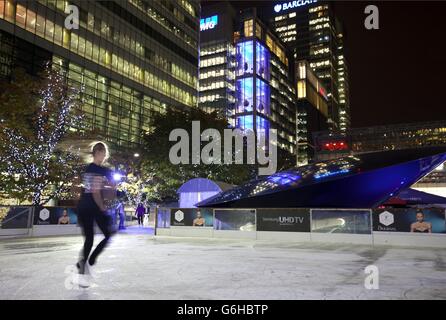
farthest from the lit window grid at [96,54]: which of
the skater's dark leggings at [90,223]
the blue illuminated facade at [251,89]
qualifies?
the blue illuminated facade at [251,89]

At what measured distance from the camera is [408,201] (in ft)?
115

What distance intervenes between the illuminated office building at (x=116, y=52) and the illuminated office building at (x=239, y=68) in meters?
42.9

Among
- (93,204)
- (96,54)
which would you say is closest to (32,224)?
(93,204)

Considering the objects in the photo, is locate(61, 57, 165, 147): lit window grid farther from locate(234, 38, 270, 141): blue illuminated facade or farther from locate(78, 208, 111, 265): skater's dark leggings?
locate(234, 38, 270, 141): blue illuminated facade

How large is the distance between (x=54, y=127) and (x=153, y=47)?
42.7 metres

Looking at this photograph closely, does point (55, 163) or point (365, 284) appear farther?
point (55, 163)

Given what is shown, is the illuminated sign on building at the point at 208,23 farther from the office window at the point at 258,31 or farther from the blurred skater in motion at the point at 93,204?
the blurred skater in motion at the point at 93,204


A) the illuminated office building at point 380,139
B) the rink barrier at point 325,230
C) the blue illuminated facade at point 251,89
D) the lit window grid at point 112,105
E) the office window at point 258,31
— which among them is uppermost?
the office window at point 258,31

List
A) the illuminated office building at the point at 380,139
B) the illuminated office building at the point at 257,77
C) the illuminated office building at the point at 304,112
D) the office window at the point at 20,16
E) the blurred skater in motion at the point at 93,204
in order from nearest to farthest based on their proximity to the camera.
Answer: the blurred skater in motion at the point at 93,204 < the office window at the point at 20,16 < the illuminated office building at the point at 380,139 < the illuminated office building at the point at 257,77 < the illuminated office building at the point at 304,112

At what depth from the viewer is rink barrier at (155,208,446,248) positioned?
16438 mm

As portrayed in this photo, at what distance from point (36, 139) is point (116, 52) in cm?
3500

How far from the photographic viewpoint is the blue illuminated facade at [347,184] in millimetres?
24016

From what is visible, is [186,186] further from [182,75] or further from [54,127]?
[182,75]
